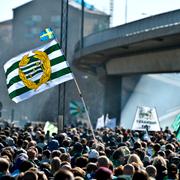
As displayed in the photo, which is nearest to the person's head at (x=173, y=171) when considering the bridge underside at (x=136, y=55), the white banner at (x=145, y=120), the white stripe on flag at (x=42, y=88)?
the white stripe on flag at (x=42, y=88)

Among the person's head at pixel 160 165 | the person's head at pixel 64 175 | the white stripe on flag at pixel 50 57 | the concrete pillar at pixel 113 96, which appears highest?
the concrete pillar at pixel 113 96

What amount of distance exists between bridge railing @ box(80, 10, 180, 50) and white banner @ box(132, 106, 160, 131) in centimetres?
858

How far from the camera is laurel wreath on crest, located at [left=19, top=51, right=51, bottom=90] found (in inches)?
799

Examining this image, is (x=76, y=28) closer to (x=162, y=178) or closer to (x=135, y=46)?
(x=135, y=46)

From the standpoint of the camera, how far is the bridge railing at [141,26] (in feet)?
127

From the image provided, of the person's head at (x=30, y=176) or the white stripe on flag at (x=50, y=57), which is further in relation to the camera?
the white stripe on flag at (x=50, y=57)

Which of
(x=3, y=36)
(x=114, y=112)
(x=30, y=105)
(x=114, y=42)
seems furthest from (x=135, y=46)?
(x=3, y=36)

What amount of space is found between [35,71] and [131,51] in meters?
29.8

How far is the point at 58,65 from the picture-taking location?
20.3m

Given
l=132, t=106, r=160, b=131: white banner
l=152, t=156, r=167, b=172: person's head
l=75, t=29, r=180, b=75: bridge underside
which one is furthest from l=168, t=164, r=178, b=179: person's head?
l=75, t=29, r=180, b=75: bridge underside

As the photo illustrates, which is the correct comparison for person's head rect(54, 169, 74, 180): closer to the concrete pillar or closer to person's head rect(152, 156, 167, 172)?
person's head rect(152, 156, 167, 172)

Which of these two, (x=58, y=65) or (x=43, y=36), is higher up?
(x=43, y=36)

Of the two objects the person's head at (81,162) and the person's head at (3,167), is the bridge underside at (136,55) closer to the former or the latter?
the person's head at (81,162)

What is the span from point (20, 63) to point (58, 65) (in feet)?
3.12
